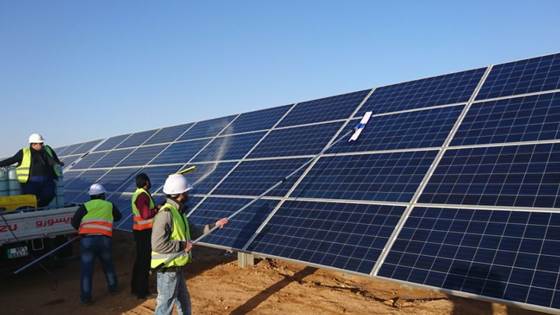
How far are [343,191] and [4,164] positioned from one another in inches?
268

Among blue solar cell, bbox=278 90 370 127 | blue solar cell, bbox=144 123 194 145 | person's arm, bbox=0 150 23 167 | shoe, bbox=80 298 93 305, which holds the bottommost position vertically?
shoe, bbox=80 298 93 305

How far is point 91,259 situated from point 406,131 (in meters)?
6.59

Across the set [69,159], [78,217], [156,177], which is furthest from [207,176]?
[69,159]

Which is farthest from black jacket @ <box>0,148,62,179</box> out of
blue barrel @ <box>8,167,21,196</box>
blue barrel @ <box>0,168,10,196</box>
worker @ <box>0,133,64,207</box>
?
blue barrel @ <box>0,168,10,196</box>

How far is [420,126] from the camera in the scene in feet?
28.6

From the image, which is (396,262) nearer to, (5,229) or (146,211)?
(146,211)

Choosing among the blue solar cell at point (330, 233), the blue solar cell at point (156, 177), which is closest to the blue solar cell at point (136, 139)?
the blue solar cell at point (156, 177)

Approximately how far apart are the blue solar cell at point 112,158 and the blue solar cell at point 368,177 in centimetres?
1009

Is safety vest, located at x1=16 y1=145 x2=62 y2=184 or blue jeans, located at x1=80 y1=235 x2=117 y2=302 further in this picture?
safety vest, located at x1=16 y1=145 x2=62 y2=184

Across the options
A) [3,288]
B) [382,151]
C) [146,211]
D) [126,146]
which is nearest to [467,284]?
[382,151]

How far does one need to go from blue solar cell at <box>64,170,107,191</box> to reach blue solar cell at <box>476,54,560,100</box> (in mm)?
12707

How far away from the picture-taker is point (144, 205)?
26.3 ft

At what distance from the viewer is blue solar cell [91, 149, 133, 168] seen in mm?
16547

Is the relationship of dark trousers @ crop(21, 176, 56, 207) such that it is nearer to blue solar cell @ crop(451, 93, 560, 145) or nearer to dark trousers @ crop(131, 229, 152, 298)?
dark trousers @ crop(131, 229, 152, 298)
